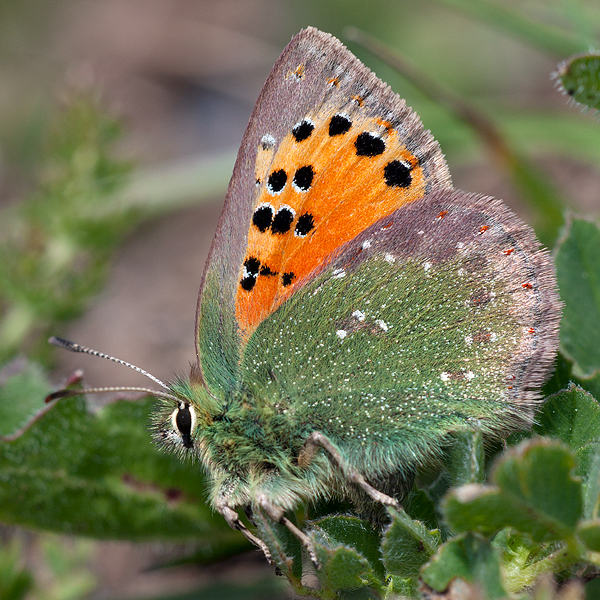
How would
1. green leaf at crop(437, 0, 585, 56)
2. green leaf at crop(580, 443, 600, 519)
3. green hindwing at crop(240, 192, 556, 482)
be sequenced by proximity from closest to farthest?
green leaf at crop(580, 443, 600, 519)
green hindwing at crop(240, 192, 556, 482)
green leaf at crop(437, 0, 585, 56)

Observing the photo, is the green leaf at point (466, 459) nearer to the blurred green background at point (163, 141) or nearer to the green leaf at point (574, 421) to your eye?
the green leaf at point (574, 421)

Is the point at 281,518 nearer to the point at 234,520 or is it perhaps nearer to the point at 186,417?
the point at 234,520

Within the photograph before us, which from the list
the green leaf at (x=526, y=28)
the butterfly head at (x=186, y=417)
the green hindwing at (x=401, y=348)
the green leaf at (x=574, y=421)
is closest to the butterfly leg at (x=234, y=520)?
the butterfly head at (x=186, y=417)

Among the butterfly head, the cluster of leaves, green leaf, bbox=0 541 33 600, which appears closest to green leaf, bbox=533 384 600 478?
the butterfly head

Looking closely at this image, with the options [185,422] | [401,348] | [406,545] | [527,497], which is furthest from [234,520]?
[527,497]

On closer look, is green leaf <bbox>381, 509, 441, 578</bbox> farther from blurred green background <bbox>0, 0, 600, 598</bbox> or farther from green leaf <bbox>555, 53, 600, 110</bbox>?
blurred green background <bbox>0, 0, 600, 598</bbox>

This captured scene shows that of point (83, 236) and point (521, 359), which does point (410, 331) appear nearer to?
point (521, 359)
